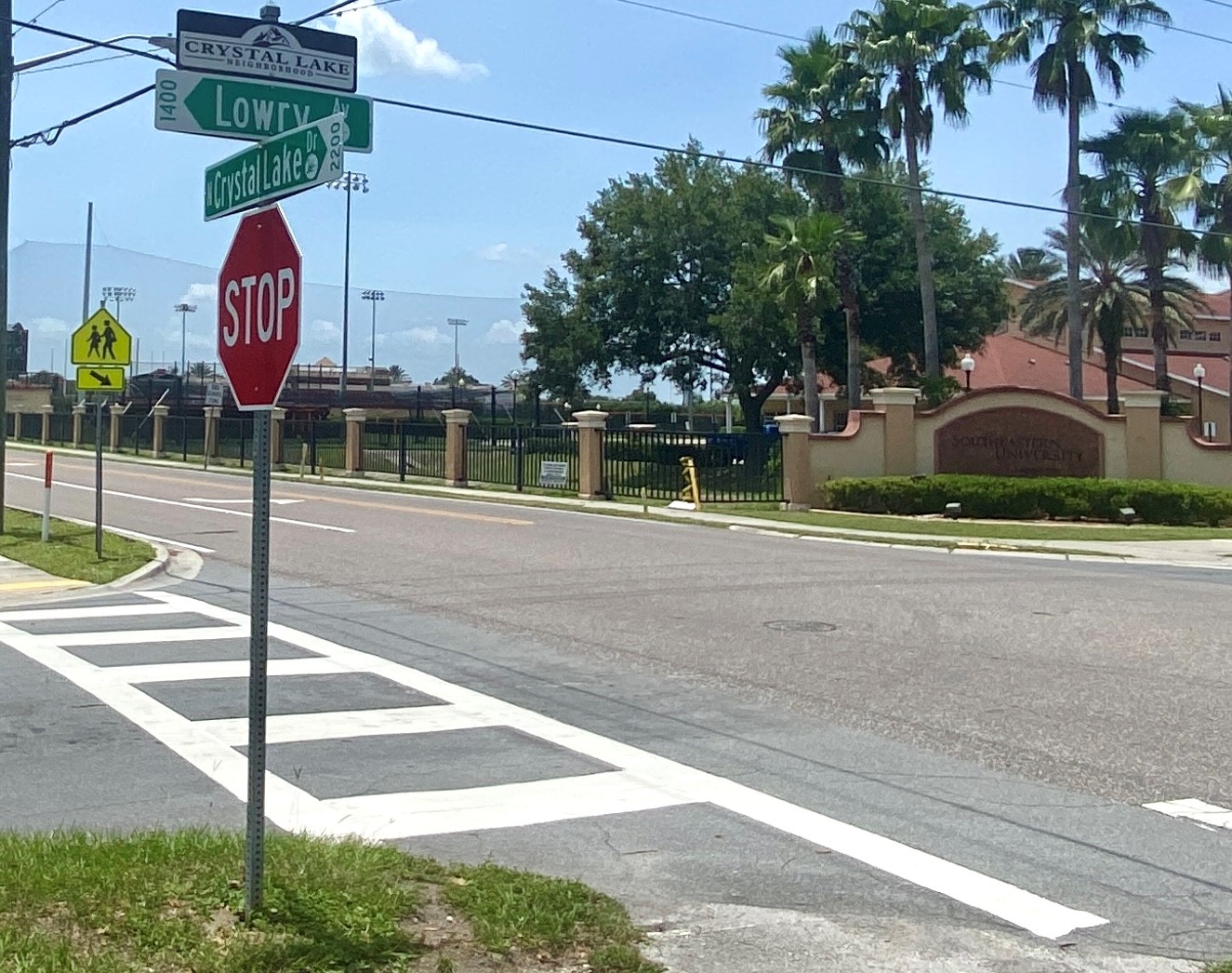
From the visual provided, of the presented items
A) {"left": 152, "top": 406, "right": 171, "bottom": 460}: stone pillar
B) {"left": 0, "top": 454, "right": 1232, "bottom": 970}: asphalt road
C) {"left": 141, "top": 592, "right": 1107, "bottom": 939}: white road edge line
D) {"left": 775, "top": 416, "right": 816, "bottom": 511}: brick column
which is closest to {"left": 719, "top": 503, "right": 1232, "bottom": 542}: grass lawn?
{"left": 775, "top": 416, "right": 816, "bottom": 511}: brick column

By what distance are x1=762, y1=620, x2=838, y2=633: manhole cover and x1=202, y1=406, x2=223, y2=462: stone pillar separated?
40.2m

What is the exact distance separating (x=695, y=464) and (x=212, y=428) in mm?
24191

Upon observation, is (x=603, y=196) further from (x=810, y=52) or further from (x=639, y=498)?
(x=639, y=498)

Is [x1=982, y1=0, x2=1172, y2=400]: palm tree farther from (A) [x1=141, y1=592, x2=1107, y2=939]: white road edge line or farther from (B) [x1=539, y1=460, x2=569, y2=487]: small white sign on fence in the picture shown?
(A) [x1=141, y1=592, x2=1107, y2=939]: white road edge line

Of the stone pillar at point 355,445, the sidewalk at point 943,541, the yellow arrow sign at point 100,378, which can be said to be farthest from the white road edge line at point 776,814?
the stone pillar at point 355,445

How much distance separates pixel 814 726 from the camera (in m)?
8.52

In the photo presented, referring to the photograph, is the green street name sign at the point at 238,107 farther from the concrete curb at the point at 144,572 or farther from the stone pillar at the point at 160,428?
the stone pillar at the point at 160,428

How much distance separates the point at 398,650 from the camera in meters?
11.2

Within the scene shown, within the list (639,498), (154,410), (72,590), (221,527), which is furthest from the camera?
(154,410)

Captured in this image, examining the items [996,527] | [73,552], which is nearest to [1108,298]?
[996,527]

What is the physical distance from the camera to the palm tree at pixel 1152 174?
39.6 metres

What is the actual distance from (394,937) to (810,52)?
118 feet

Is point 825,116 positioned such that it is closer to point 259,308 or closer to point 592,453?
point 592,453

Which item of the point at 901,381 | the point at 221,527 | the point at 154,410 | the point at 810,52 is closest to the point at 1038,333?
the point at 901,381
